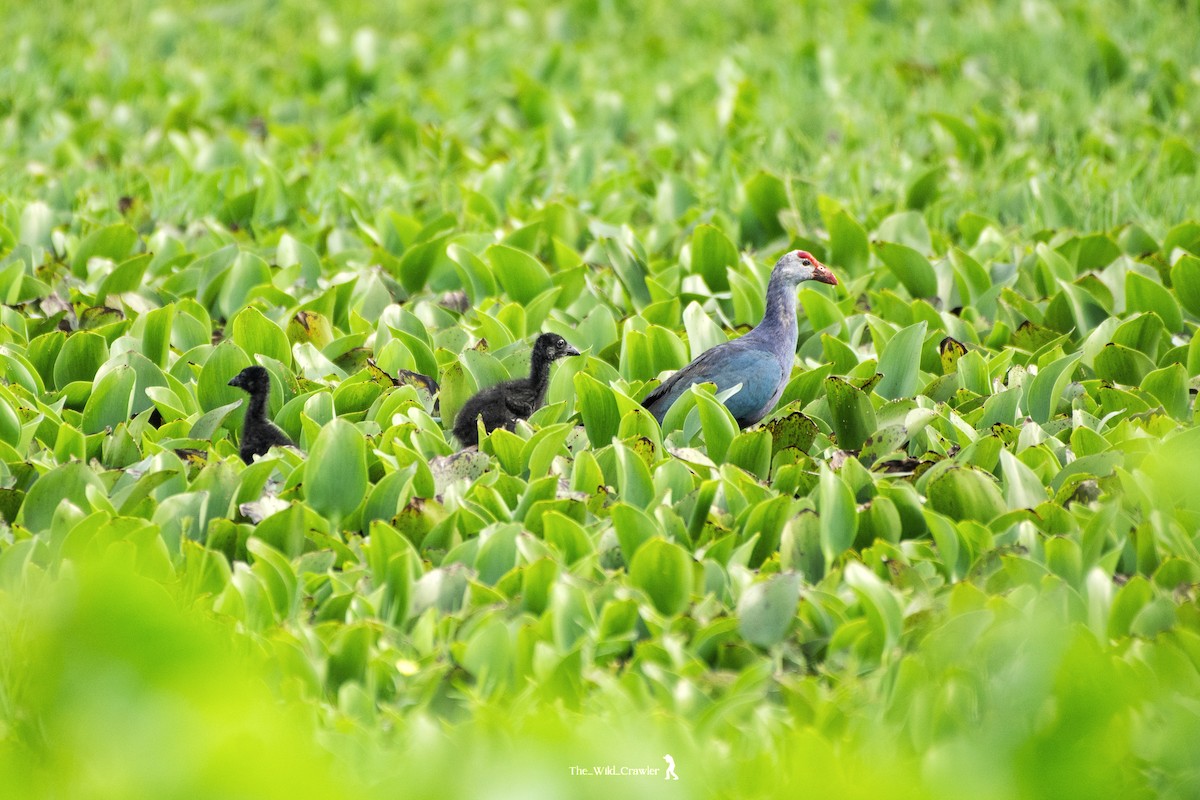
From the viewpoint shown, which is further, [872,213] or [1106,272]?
[872,213]

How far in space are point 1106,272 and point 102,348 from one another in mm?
3847

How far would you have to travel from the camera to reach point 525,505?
11.3 feet

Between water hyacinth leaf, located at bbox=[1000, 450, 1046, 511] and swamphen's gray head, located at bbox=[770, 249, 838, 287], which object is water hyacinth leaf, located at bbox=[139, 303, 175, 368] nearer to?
swamphen's gray head, located at bbox=[770, 249, 838, 287]

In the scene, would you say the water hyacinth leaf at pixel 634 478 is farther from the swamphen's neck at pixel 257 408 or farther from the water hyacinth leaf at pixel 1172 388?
the water hyacinth leaf at pixel 1172 388

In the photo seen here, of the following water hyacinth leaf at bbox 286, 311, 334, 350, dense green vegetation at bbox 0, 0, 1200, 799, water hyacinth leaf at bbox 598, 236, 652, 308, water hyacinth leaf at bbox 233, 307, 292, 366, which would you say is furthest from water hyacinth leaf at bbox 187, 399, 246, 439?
water hyacinth leaf at bbox 598, 236, 652, 308

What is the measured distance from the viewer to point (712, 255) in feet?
17.9

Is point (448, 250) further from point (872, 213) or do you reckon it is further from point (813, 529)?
point (813, 529)

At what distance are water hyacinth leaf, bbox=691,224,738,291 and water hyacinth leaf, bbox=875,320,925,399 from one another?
1.18 m

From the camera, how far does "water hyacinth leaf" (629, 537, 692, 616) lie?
10.0 feet

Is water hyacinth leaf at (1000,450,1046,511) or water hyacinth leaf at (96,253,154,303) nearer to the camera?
water hyacinth leaf at (1000,450,1046,511)

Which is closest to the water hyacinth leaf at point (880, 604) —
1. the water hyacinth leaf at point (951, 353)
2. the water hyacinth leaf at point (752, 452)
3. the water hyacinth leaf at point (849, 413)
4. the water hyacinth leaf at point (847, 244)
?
the water hyacinth leaf at point (752, 452)

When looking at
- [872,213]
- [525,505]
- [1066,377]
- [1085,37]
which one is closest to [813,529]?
[525,505]

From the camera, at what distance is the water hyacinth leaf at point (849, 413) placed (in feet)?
13.0

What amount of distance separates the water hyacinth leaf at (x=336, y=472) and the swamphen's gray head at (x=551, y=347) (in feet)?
3.24
